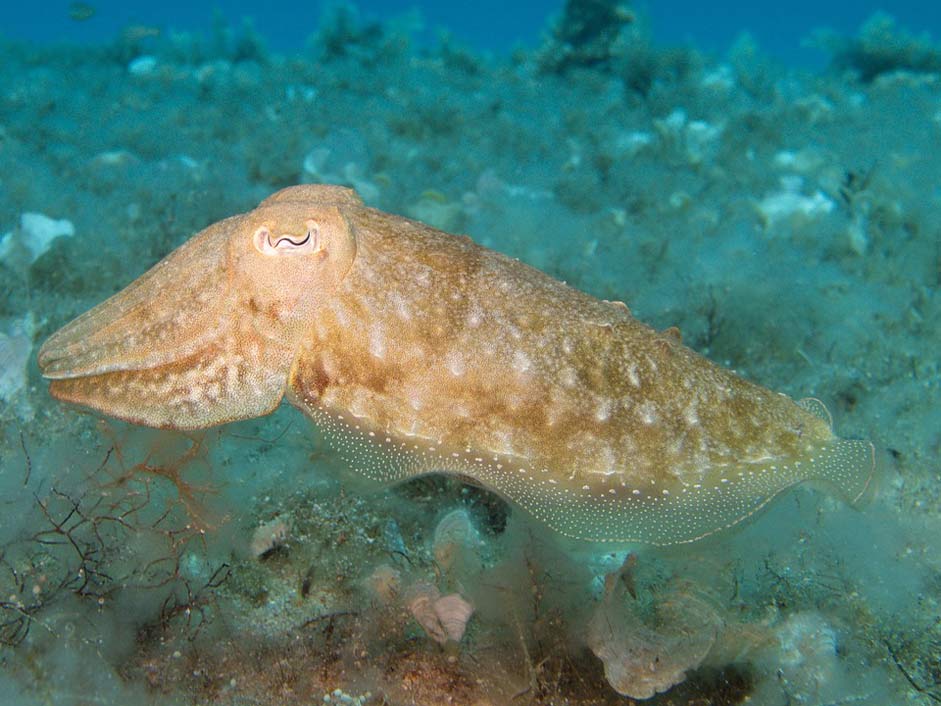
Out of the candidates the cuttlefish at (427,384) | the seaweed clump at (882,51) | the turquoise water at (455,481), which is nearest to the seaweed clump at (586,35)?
the turquoise water at (455,481)

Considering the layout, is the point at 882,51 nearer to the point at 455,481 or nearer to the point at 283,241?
the point at 455,481

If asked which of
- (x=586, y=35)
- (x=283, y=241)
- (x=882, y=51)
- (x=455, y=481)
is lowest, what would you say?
(x=586, y=35)

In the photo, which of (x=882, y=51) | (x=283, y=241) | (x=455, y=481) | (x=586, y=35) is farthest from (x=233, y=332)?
(x=882, y=51)

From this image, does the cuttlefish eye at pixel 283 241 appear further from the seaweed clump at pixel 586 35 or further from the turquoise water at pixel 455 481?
the seaweed clump at pixel 586 35

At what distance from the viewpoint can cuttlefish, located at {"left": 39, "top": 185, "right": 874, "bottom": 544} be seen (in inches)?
109

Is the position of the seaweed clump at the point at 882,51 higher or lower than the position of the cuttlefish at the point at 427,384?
lower

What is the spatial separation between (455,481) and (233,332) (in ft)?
5.26

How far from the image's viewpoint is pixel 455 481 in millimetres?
3830

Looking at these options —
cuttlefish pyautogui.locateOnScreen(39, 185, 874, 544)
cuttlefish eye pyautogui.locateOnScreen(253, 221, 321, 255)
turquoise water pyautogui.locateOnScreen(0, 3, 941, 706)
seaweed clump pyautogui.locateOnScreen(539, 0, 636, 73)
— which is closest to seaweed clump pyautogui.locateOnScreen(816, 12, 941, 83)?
turquoise water pyautogui.locateOnScreen(0, 3, 941, 706)

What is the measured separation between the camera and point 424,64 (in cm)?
1151

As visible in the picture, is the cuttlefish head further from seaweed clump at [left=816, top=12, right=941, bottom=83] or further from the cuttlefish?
seaweed clump at [left=816, top=12, right=941, bottom=83]

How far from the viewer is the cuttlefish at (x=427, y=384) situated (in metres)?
2.78

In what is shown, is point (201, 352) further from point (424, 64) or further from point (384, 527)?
point (424, 64)

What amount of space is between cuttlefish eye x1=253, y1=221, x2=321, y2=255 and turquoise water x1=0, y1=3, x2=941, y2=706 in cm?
52
